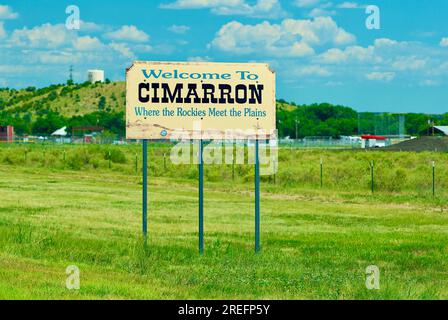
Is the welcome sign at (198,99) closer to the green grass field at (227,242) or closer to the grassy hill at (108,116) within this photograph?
the green grass field at (227,242)

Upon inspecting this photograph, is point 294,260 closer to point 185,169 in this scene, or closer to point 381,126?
point 185,169

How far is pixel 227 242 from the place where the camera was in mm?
17938

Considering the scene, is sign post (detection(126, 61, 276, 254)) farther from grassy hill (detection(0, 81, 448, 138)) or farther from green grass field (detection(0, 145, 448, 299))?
grassy hill (detection(0, 81, 448, 138))

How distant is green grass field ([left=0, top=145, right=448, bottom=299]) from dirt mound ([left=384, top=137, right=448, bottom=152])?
4808cm

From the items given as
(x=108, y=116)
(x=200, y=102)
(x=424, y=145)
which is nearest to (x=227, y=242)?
(x=200, y=102)

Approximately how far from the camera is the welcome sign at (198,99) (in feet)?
52.1

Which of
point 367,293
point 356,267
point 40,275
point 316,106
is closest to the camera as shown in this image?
point 367,293

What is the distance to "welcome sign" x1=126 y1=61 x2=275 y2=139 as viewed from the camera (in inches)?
625

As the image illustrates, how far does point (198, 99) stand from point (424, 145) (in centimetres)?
7564

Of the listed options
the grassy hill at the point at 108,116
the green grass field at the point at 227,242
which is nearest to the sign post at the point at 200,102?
the green grass field at the point at 227,242

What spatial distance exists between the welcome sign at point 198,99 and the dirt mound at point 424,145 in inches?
2771

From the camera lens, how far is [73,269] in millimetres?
12562

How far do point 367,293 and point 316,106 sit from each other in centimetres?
17689
